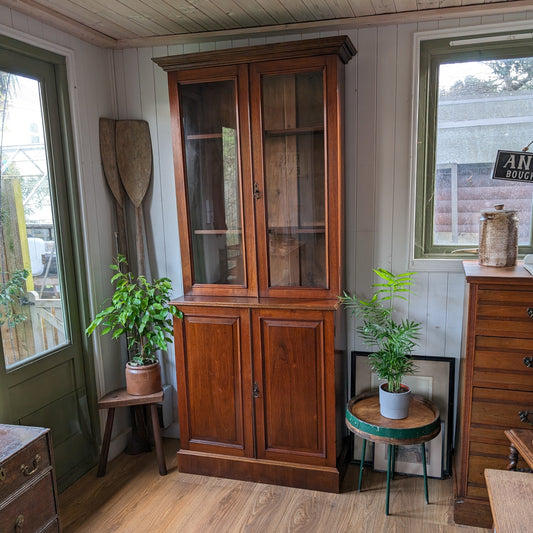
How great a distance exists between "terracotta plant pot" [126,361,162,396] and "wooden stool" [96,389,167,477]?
0.09ft

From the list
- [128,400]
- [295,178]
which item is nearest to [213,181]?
[295,178]

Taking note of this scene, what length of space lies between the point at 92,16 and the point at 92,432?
7.01 ft

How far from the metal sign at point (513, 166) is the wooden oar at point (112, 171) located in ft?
6.44

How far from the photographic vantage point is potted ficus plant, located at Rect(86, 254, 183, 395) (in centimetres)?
248

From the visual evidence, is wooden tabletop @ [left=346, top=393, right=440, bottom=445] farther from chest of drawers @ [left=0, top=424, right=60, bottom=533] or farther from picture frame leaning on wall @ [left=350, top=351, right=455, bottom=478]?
chest of drawers @ [left=0, top=424, right=60, bottom=533]

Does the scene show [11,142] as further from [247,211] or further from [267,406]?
[267,406]

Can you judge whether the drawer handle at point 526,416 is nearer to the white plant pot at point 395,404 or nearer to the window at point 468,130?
the white plant pot at point 395,404

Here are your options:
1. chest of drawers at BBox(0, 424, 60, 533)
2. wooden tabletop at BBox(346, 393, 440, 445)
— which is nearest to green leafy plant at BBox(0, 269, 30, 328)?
chest of drawers at BBox(0, 424, 60, 533)

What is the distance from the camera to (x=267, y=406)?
247cm

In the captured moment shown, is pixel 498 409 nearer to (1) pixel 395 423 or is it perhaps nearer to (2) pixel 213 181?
Result: (1) pixel 395 423

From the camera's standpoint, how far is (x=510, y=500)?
4.40ft

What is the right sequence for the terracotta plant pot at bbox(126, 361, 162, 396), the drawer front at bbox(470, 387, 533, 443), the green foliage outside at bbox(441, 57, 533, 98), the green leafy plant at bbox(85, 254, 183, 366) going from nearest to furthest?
the drawer front at bbox(470, 387, 533, 443) < the green foliage outside at bbox(441, 57, 533, 98) < the green leafy plant at bbox(85, 254, 183, 366) < the terracotta plant pot at bbox(126, 361, 162, 396)

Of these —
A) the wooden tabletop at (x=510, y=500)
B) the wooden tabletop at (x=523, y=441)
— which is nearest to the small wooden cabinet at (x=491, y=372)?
the wooden tabletop at (x=523, y=441)

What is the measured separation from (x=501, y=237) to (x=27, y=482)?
7.08ft
